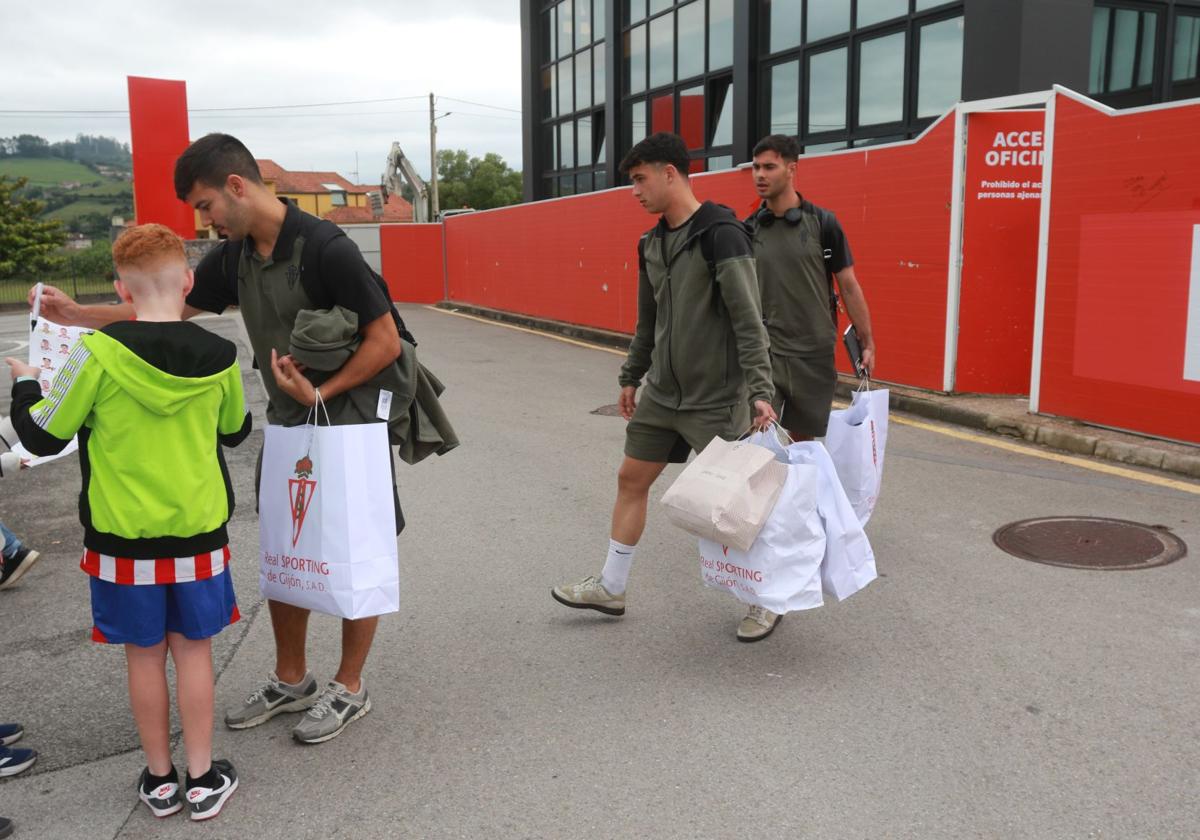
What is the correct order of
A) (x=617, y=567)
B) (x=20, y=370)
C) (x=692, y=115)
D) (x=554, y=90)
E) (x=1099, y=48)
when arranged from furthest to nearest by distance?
(x=554, y=90), (x=692, y=115), (x=1099, y=48), (x=617, y=567), (x=20, y=370)

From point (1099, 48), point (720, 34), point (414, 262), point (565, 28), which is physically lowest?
point (414, 262)

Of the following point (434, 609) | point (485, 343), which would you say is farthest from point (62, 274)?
point (434, 609)

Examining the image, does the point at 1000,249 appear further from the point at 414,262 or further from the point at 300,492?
the point at 414,262

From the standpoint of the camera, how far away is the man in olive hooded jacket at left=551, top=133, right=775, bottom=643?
3834 mm

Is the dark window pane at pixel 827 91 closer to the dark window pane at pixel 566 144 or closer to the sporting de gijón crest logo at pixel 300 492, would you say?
the dark window pane at pixel 566 144

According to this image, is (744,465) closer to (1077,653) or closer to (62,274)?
(1077,653)

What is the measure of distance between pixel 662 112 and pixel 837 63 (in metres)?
5.30

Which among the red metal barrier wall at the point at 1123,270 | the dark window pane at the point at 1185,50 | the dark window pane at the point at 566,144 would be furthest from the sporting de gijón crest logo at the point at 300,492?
the dark window pane at the point at 566,144

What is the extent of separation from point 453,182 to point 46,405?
84.5 m

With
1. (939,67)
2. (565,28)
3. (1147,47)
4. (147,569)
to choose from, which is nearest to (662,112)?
(565,28)

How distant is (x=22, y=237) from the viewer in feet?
148

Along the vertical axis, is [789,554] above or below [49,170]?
below

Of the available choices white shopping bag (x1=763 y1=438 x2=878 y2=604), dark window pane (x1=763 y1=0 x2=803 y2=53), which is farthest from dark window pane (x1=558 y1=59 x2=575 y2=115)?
white shopping bag (x1=763 y1=438 x2=878 y2=604)

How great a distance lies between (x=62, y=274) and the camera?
46906mm
